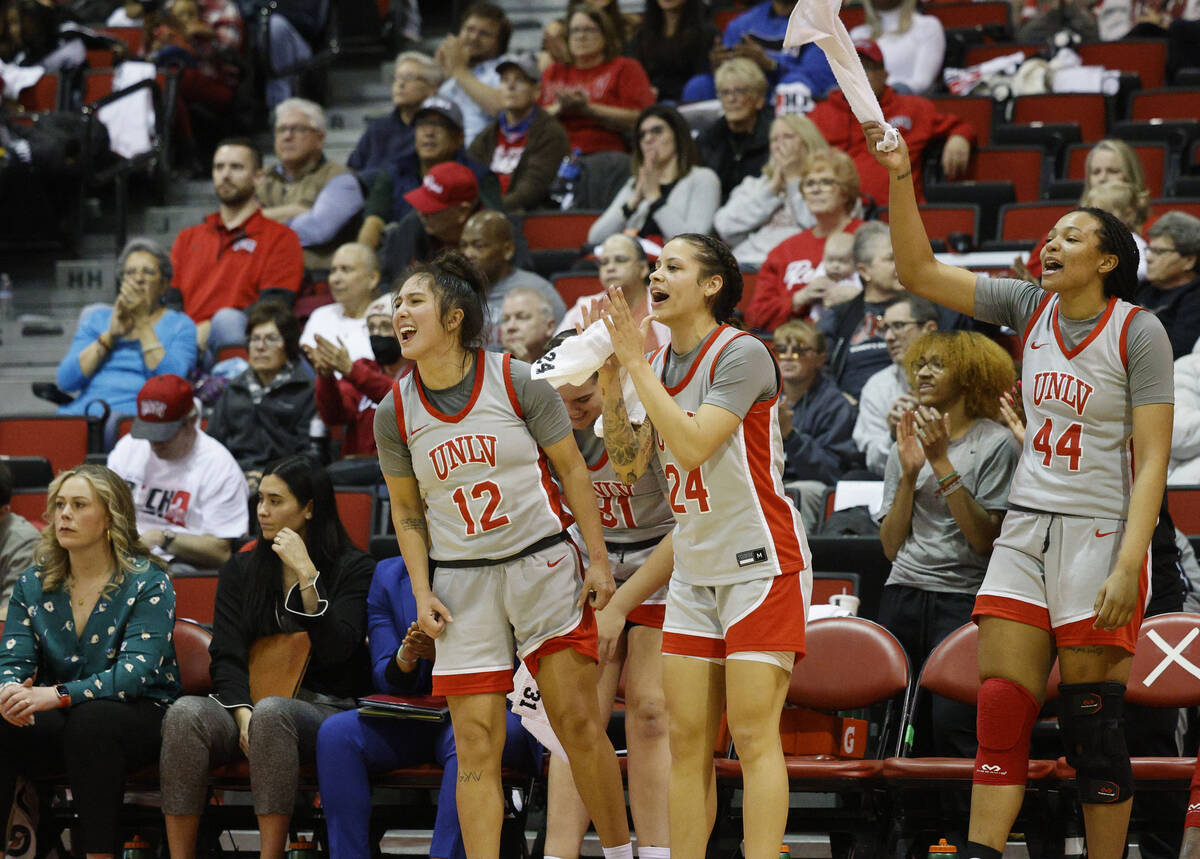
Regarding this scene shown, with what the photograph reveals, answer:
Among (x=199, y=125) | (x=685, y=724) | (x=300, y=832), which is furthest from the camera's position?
(x=199, y=125)

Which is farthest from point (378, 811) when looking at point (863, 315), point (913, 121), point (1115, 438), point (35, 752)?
point (913, 121)

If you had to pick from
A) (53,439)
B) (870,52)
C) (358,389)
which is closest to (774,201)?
(870,52)

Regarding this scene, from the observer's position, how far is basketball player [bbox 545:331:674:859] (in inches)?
153

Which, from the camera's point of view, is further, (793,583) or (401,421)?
(401,421)

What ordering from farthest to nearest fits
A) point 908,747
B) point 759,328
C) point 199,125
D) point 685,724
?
point 199,125 < point 759,328 < point 908,747 < point 685,724

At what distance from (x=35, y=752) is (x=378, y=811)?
103 cm

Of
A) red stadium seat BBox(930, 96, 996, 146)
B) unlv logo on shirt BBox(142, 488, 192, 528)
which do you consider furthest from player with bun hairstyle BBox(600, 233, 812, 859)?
red stadium seat BBox(930, 96, 996, 146)

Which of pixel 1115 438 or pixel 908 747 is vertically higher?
pixel 1115 438

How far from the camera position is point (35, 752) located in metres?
4.50

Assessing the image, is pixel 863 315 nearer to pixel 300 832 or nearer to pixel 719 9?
pixel 300 832

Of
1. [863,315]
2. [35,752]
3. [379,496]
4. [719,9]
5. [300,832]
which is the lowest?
[300,832]

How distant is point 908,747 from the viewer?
4371mm

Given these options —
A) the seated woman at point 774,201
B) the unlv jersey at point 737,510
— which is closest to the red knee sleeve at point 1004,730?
the unlv jersey at point 737,510

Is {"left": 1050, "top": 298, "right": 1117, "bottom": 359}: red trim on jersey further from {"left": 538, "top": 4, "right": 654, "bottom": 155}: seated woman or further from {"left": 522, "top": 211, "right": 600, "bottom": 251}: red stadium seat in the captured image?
{"left": 538, "top": 4, "right": 654, "bottom": 155}: seated woman
